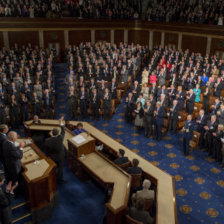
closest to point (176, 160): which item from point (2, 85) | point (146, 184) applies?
point (146, 184)

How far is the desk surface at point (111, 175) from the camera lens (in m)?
4.38

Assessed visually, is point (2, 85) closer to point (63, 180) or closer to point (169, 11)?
point (63, 180)

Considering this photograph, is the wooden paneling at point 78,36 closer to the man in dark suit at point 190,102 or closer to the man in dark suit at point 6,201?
the man in dark suit at point 190,102

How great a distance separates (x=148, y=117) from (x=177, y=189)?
285 cm

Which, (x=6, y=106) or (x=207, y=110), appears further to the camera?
(x=207, y=110)

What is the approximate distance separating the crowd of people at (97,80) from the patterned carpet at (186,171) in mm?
705

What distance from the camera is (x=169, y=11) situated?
61.4ft

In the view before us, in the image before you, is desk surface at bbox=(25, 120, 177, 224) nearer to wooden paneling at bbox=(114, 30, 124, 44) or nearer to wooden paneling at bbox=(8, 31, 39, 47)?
wooden paneling at bbox=(8, 31, 39, 47)

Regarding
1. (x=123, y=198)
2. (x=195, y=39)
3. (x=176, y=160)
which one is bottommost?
(x=176, y=160)

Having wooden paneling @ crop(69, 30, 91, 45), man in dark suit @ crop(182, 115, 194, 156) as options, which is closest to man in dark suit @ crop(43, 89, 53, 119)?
man in dark suit @ crop(182, 115, 194, 156)

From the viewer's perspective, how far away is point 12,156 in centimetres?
441

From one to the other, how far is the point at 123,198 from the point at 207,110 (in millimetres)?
6463

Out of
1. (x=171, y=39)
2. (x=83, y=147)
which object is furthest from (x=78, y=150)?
(x=171, y=39)

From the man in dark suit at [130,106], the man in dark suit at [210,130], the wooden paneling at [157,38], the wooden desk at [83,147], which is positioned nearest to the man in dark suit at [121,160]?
the wooden desk at [83,147]
